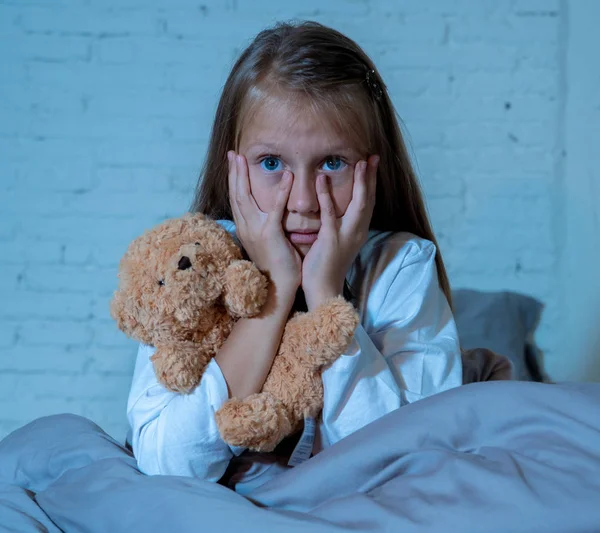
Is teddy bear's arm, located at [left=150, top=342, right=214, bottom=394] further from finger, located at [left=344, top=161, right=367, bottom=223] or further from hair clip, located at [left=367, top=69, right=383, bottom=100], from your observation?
hair clip, located at [left=367, top=69, right=383, bottom=100]

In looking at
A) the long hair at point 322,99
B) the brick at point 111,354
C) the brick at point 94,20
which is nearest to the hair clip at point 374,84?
the long hair at point 322,99

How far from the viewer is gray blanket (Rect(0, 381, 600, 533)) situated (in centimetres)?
62

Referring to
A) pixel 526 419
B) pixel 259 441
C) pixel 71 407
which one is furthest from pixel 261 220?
pixel 71 407

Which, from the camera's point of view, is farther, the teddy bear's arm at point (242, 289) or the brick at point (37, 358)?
the brick at point (37, 358)

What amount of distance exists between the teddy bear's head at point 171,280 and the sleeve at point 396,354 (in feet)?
0.60

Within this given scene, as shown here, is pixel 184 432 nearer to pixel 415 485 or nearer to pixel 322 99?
pixel 415 485

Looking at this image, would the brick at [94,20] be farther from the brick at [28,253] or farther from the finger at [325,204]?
the finger at [325,204]

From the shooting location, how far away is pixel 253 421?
0.79 metres

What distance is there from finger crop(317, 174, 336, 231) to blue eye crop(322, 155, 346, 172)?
19 millimetres

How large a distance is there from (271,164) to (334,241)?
134 mm

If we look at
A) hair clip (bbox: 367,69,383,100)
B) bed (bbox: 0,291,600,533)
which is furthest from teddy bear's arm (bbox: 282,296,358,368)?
hair clip (bbox: 367,69,383,100)

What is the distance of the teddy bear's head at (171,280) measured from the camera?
78cm

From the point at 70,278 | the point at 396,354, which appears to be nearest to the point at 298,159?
the point at 396,354

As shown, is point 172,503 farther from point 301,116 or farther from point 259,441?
point 301,116
